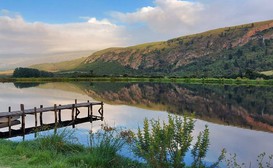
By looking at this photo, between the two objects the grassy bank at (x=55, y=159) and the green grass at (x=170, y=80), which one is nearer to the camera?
the grassy bank at (x=55, y=159)

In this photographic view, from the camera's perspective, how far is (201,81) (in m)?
119

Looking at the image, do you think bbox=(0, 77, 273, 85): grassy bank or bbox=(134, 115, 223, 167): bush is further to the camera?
bbox=(0, 77, 273, 85): grassy bank

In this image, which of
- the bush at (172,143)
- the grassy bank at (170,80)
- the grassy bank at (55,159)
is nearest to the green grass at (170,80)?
the grassy bank at (170,80)

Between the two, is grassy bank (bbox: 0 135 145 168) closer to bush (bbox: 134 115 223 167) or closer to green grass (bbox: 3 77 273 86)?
bush (bbox: 134 115 223 167)

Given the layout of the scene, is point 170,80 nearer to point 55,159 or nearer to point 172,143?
point 55,159

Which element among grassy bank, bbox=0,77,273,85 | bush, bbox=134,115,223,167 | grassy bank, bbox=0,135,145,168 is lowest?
grassy bank, bbox=0,77,273,85

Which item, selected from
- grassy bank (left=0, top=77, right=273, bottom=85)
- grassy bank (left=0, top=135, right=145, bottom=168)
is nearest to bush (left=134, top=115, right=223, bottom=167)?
grassy bank (left=0, top=135, right=145, bottom=168)

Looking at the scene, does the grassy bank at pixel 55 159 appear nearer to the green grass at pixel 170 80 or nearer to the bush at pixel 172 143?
the bush at pixel 172 143

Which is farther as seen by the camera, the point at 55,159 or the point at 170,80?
the point at 170,80

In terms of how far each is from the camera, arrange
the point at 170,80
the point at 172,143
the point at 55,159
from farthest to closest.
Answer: the point at 170,80 < the point at 55,159 < the point at 172,143

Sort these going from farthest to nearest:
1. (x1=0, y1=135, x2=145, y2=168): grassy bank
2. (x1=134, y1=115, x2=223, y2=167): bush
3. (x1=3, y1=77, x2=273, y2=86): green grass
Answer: (x1=3, y1=77, x2=273, y2=86): green grass, (x1=0, y1=135, x2=145, y2=168): grassy bank, (x1=134, y1=115, x2=223, y2=167): bush

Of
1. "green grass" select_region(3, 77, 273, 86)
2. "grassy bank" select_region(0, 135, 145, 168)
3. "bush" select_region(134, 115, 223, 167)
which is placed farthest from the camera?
"green grass" select_region(3, 77, 273, 86)

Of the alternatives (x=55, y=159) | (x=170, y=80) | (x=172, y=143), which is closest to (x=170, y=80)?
(x=170, y=80)

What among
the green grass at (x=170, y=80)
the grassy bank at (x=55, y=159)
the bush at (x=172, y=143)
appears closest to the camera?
the bush at (x=172, y=143)
